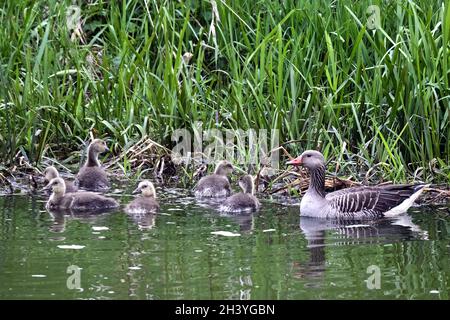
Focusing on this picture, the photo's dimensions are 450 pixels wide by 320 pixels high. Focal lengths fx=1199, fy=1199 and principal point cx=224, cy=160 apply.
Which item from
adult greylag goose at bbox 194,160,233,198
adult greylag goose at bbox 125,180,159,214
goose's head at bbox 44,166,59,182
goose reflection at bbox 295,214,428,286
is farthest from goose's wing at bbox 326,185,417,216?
goose's head at bbox 44,166,59,182

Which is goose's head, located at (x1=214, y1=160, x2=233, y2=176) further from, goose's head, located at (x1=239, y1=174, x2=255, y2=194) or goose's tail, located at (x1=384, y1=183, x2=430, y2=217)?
goose's tail, located at (x1=384, y1=183, x2=430, y2=217)

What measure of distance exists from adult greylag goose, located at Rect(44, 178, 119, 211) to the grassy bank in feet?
4.35

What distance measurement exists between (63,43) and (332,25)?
3.21 meters

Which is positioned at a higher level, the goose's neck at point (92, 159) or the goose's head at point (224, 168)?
the goose's neck at point (92, 159)

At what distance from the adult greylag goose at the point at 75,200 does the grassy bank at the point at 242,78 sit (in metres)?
1.33

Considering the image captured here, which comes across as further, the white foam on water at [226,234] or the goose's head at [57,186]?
the goose's head at [57,186]

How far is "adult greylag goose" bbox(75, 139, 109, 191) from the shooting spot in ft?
40.6

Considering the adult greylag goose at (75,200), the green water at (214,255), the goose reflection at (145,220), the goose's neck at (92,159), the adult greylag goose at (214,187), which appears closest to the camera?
the green water at (214,255)

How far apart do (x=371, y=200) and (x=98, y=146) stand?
10.4 feet

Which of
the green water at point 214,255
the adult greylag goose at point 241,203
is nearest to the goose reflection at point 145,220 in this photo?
the green water at point 214,255

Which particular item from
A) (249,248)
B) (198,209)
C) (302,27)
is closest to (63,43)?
(302,27)

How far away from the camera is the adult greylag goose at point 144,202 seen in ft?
36.2

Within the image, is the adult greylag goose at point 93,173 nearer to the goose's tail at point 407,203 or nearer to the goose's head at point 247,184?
the goose's head at point 247,184

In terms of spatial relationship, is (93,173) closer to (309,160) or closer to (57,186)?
(57,186)
